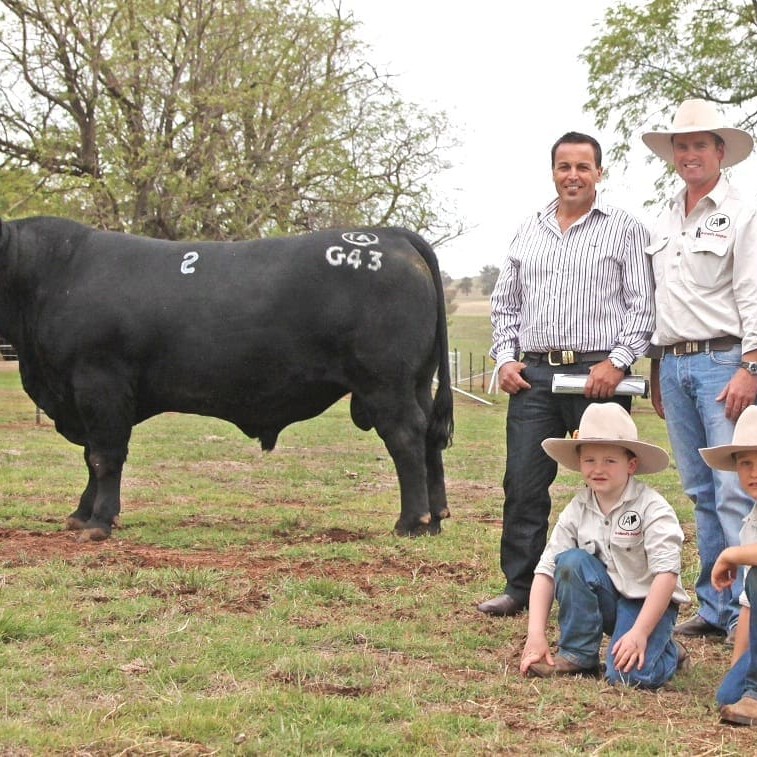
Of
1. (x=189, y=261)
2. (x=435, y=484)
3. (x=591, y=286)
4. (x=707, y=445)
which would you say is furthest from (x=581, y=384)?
(x=189, y=261)

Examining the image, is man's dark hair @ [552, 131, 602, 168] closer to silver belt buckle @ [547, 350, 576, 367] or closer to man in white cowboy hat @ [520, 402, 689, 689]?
silver belt buckle @ [547, 350, 576, 367]

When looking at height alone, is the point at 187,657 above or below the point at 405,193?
below

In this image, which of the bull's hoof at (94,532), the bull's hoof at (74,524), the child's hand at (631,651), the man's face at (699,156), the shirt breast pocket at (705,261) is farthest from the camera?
the bull's hoof at (74,524)

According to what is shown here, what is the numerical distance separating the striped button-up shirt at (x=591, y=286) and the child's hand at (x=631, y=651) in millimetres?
1255

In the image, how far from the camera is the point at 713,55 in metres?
21.6

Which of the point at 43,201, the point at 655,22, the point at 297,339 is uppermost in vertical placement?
the point at 655,22

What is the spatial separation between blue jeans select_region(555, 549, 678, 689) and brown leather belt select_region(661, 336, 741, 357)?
1017 mm

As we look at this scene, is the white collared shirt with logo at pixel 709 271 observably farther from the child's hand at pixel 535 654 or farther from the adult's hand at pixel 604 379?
the child's hand at pixel 535 654

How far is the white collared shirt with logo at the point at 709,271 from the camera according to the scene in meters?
4.46

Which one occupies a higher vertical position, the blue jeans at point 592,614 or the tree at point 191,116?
the tree at point 191,116

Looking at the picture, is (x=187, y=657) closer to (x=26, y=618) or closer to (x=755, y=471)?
(x=26, y=618)

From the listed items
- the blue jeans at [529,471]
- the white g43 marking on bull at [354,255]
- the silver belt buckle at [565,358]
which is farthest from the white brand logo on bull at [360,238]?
the silver belt buckle at [565,358]

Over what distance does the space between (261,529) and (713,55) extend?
1742cm

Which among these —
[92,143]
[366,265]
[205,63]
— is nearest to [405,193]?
[205,63]
